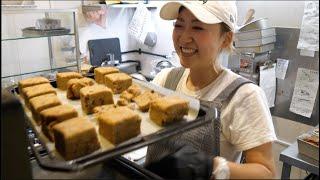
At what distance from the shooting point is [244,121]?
0.96m

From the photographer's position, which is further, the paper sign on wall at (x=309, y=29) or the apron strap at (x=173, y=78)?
the paper sign on wall at (x=309, y=29)

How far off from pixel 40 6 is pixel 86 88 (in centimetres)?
192

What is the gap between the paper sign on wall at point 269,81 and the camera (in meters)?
2.23

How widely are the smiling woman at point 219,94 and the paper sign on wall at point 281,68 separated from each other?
1242 millimetres

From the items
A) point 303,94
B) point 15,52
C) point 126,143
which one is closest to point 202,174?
point 126,143

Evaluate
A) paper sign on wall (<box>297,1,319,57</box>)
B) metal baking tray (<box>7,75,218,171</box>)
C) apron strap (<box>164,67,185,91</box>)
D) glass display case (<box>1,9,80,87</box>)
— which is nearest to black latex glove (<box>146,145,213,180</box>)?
metal baking tray (<box>7,75,218,171</box>)

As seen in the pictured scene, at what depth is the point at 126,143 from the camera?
25.7 inches

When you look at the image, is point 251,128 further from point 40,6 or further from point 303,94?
point 40,6

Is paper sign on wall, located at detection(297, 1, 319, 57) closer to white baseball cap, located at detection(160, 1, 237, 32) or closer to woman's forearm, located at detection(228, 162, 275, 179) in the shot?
white baseball cap, located at detection(160, 1, 237, 32)

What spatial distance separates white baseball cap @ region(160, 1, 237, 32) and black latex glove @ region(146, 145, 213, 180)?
0.46 m

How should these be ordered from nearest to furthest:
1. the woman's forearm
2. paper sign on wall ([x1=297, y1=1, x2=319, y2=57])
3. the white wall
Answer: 1. the woman's forearm
2. paper sign on wall ([x1=297, y1=1, x2=319, y2=57])
3. the white wall

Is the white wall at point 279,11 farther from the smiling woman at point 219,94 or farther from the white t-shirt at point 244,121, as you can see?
the white t-shirt at point 244,121

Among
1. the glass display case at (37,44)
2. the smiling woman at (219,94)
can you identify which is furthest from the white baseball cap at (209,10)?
the glass display case at (37,44)

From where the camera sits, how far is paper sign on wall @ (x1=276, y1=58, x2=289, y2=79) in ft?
7.34
